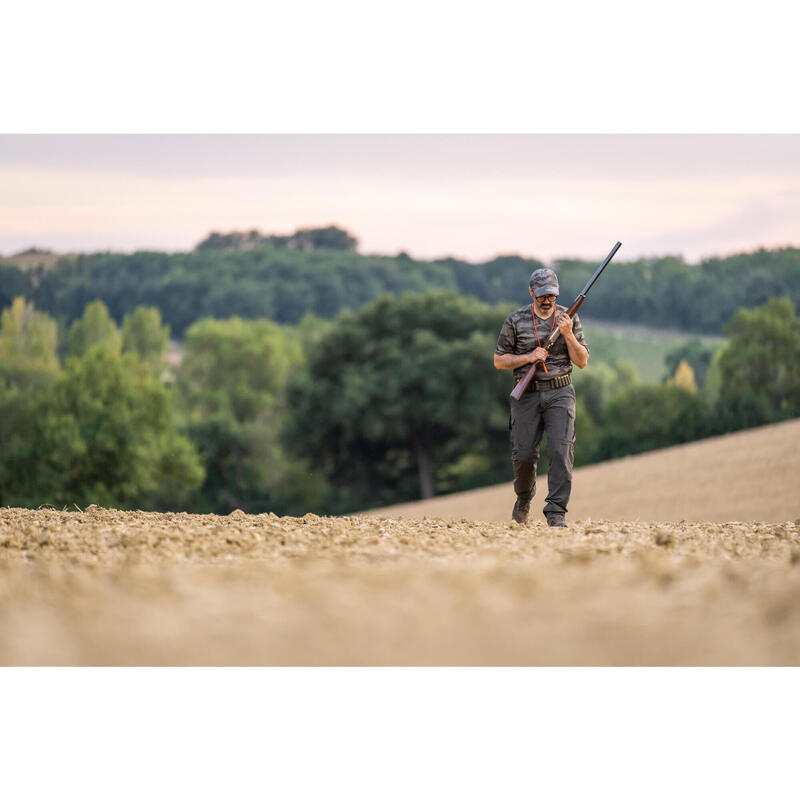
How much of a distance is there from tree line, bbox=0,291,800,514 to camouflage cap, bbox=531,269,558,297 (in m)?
30.4

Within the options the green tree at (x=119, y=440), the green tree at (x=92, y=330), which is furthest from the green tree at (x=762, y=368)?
the green tree at (x=92, y=330)

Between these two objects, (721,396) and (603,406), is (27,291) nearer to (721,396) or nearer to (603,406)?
(603,406)

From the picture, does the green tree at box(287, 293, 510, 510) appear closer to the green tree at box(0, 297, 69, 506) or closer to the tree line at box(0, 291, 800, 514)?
the tree line at box(0, 291, 800, 514)

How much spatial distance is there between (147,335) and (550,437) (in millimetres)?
49295

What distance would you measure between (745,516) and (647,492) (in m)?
6.09

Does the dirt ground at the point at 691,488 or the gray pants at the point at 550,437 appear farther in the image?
the dirt ground at the point at 691,488

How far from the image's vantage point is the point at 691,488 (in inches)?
1031

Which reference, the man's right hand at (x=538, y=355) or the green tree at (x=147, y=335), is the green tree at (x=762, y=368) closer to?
the green tree at (x=147, y=335)

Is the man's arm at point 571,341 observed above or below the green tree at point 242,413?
above

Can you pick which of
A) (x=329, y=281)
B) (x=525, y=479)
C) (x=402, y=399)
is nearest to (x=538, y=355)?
(x=525, y=479)

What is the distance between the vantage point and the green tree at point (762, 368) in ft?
130

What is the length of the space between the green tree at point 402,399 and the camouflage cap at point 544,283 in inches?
1227

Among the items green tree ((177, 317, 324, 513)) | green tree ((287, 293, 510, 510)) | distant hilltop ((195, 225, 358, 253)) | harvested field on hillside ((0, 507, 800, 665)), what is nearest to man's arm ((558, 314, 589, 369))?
harvested field on hillside ((0, 507, 800, 665))

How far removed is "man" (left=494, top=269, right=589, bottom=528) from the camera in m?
9.12
